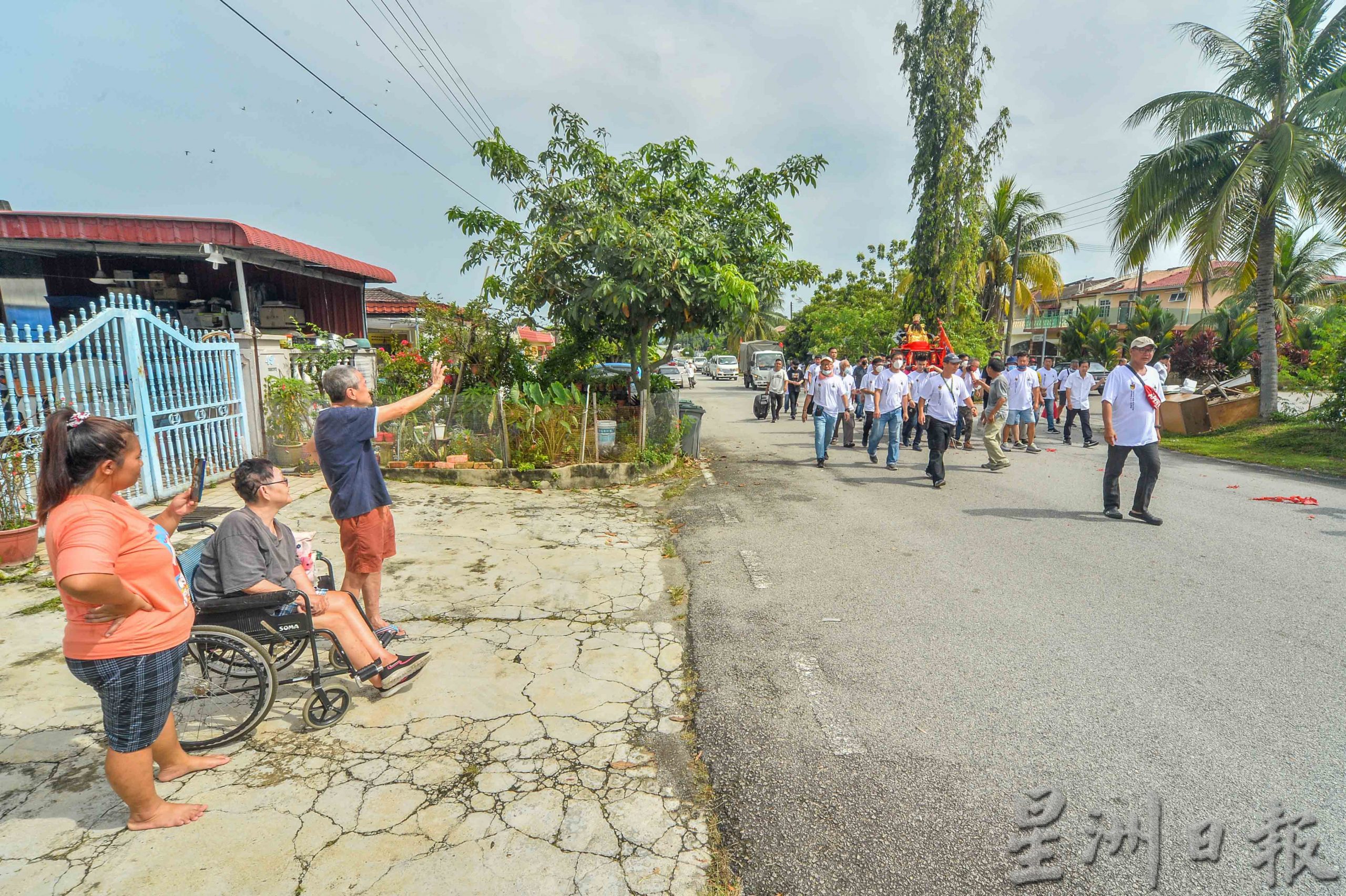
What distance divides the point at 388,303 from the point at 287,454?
538 inches

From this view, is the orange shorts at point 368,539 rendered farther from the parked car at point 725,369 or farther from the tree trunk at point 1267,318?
the parked car at point 725,369

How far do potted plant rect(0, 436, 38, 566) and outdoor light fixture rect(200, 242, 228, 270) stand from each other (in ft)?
14.7

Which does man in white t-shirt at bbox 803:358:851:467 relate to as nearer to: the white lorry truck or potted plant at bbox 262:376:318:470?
potted plant at bbox 262:376:318:470

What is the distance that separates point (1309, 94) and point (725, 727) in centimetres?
1680

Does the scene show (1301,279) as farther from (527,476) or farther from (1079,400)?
(527,476)

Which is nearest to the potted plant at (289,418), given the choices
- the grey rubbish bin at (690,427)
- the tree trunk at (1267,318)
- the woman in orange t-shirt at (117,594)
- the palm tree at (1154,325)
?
the grey rubbish bin at (690,427)

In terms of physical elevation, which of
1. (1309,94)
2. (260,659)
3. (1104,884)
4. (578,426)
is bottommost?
(1104,884)

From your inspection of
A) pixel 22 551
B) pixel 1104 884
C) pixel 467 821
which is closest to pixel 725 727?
pixel 467 821

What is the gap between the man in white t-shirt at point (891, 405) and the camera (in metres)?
10.6

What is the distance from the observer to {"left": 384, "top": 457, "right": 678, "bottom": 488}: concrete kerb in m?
9.08

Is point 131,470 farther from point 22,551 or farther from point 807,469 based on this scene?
point 807,469

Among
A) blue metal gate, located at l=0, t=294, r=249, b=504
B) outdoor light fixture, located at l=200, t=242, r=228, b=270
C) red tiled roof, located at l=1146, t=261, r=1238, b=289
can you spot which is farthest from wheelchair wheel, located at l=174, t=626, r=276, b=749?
red tiled roof, located at l=1146, t=261, r=1238, b=289

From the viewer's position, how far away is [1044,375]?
49.9 feet

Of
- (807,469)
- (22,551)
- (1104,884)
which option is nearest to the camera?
(1104,884)
